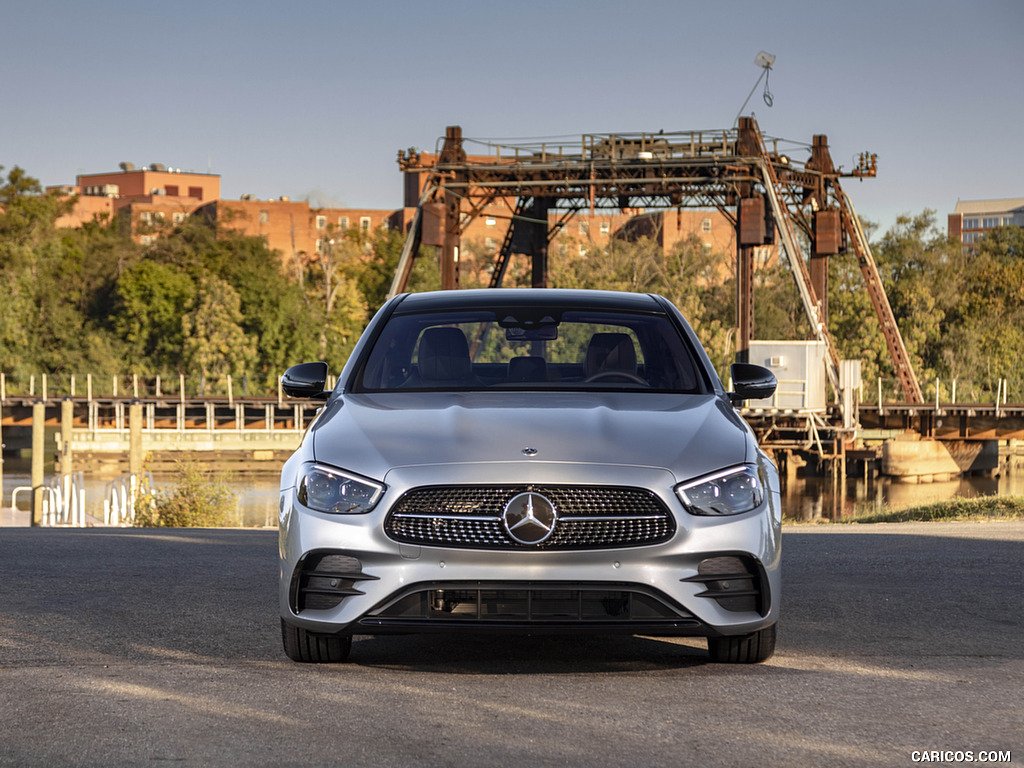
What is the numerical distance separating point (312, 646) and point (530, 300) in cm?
225

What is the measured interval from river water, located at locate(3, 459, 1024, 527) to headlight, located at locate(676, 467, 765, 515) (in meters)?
34.4

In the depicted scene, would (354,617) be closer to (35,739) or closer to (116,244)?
(35,739)

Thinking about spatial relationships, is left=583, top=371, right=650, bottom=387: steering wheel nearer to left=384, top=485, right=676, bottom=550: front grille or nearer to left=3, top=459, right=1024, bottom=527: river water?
left=384, top=485, right=676, bottom=550: front grille

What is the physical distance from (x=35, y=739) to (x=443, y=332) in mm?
2931

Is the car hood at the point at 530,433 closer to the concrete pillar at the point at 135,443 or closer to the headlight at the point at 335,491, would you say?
the headlight at the point at 335,491

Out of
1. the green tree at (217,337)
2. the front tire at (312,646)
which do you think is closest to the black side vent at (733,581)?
the front tire at (312,646)

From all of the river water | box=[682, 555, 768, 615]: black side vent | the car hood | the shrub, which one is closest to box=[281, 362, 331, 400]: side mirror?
the car hood

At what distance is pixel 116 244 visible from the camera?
96625mm

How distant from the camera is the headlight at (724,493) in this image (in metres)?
5.33

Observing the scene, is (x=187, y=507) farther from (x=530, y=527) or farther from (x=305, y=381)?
(x=530, y=527)

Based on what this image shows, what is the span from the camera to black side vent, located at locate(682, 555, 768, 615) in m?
5.33

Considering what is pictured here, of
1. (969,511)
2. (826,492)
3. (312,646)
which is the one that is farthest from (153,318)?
(312,646)

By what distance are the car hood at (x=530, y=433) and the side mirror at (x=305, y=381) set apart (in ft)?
1.81

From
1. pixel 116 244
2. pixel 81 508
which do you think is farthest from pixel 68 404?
pixel 116 244
